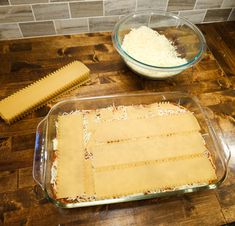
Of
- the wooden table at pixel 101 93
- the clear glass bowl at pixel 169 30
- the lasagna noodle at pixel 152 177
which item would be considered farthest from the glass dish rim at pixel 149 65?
the lasagna noodle at pixel 152 177

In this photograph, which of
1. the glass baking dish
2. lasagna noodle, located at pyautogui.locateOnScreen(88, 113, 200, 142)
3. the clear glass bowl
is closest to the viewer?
the glass baking dish

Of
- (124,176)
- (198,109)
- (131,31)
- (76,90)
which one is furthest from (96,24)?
(124,176)

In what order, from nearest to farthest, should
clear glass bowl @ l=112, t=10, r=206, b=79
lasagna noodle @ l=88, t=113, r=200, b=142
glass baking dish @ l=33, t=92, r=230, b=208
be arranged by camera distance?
1. glass baking dish @ l=33, t=92, r=230, b=208
2. lasagna noodle @ l=88, t=113, r=200, b=142
3. clear glass bowl @ l=112, t=10, r=206, b=79

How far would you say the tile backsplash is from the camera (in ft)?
2.81

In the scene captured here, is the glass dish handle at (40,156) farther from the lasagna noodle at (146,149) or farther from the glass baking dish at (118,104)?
the lasagna noodle at (146,149)

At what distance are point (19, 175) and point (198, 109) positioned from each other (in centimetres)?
52

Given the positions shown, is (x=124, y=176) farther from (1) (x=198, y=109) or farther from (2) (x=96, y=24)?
(2) (x=96, y=24)

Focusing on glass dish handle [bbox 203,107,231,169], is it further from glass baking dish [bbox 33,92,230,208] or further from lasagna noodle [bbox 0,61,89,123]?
lasagna noodle [bbox 0,61,89,123]

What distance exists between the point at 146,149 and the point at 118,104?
6.8 inches

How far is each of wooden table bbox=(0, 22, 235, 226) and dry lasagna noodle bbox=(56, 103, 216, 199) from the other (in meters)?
0.05

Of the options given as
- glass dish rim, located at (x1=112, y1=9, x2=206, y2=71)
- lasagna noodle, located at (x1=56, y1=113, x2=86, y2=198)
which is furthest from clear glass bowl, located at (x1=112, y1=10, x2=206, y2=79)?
lasagna noodle, located at (x1=56, y1=113, x2=86, y2=198)

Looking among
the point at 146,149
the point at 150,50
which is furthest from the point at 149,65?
the point at 146,149

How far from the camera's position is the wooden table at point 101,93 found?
582mm

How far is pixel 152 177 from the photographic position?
0.61 m
